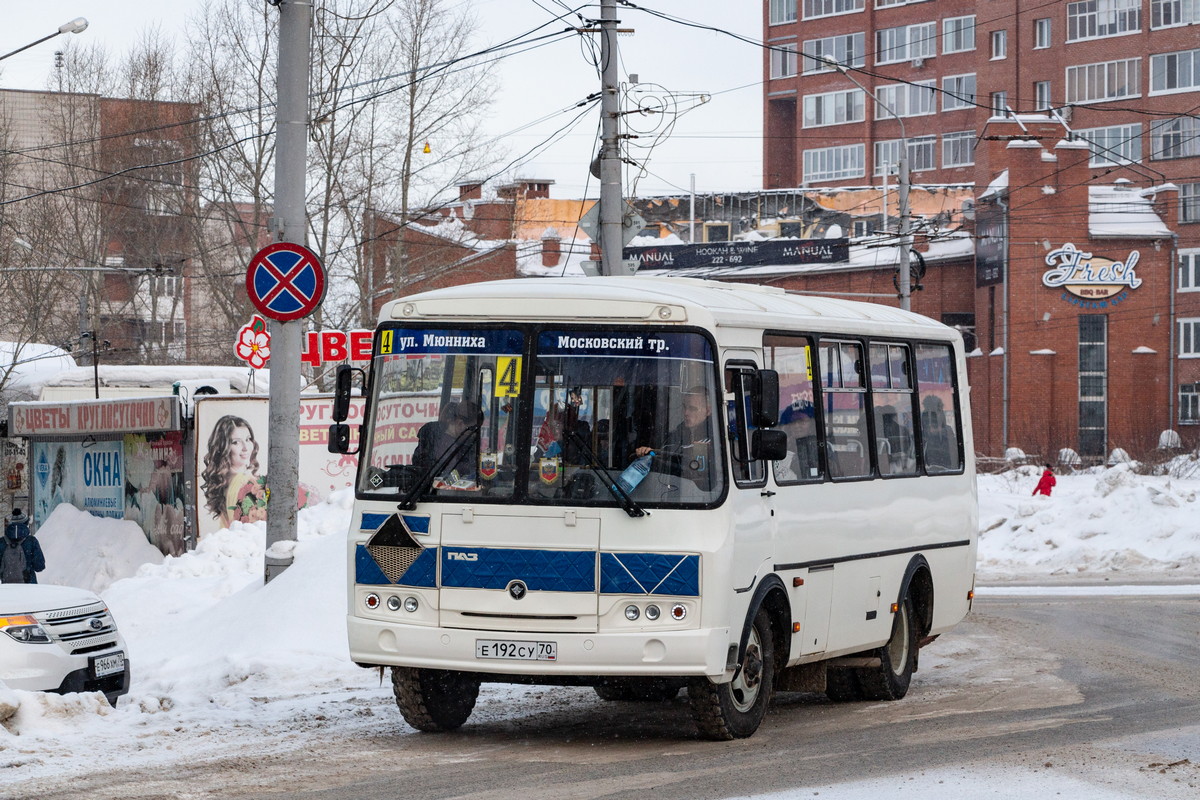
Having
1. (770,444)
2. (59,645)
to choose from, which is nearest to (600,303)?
(770,444)

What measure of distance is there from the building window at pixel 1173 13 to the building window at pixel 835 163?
17488 mm

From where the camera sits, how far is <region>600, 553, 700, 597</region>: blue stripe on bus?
8.68 metres

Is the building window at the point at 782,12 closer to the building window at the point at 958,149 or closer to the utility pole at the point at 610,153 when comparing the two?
the building window at the point at 958,149

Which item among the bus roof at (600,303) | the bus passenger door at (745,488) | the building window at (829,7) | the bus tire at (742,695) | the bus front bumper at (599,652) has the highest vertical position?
the building window at (829,7)

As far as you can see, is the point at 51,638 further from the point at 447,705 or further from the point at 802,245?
the point at 802,245

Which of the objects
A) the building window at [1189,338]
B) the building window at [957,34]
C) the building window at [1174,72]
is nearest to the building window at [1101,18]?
the building window at [1174,72]

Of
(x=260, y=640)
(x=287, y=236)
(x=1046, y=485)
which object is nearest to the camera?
(x=260, y=640)

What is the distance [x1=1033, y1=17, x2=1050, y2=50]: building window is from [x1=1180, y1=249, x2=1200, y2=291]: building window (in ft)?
56.2

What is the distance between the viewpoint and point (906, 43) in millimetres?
86500

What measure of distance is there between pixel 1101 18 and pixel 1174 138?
6997 millimetres

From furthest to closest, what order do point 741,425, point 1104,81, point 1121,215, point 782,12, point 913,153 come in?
point 782,12, point 913,153, point 1104,81, point 1121,215, point 741,425

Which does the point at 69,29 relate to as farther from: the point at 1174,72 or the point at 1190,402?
the point at 1174,72

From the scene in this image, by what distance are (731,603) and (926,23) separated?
80.9 meters

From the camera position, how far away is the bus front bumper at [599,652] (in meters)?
8.65
